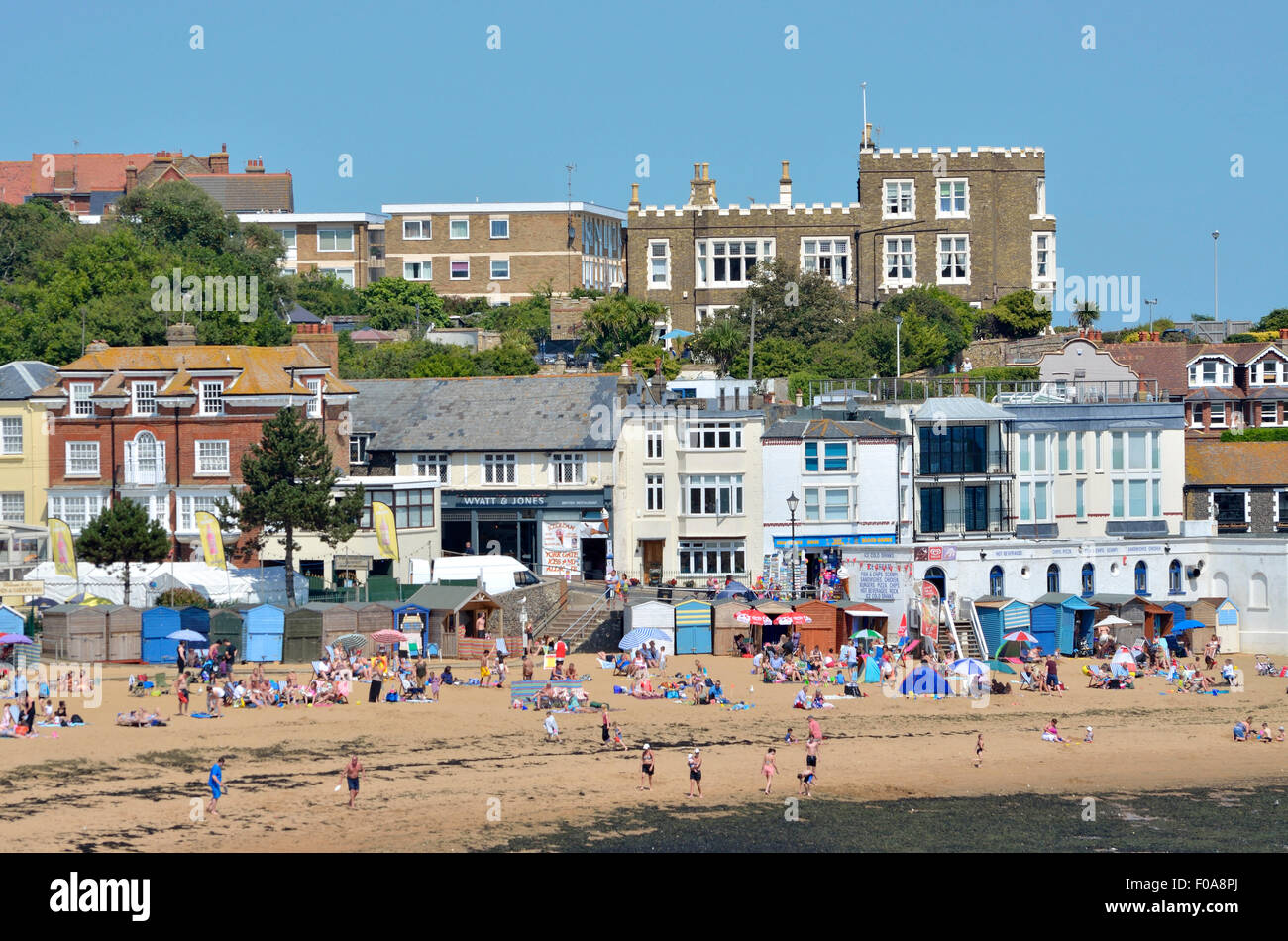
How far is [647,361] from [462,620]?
89.6ft

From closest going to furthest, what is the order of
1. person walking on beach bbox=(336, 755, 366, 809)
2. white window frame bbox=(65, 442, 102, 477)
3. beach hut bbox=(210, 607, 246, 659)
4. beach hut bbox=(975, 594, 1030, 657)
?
1. person walking on beach bbox=(336, 755, 366, 809)
2. beach hut bbox=(210, 607, 246, 659)
3. beach hut bbox=(975, 594, 1030, 657)
4. white window frame bbox=(65, 442, 102, 477)

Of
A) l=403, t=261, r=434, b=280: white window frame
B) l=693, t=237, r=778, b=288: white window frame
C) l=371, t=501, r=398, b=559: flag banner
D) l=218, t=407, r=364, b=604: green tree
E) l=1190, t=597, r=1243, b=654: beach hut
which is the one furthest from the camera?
l=403, t=261, r=434, b=280: white window frame

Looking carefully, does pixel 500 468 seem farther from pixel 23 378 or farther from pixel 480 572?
pixel 23 378

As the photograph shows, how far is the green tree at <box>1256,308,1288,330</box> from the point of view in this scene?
9800cm

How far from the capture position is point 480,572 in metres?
57.7

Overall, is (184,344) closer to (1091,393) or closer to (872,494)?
(872,494)

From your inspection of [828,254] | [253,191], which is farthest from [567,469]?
[253,191]

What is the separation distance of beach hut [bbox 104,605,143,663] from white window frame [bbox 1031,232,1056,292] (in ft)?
183

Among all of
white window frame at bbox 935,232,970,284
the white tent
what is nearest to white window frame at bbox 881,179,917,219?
white window frame at bbox 935,232,970,284

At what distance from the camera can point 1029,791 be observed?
129ft

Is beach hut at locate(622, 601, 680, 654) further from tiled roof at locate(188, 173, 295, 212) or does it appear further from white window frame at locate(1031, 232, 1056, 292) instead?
tiled roof at locate(188, 173, 295, 212)

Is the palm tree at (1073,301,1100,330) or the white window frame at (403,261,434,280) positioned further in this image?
the white window frame at (403,261,434,280)

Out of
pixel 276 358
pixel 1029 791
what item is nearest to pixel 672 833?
pixel 1029 791
